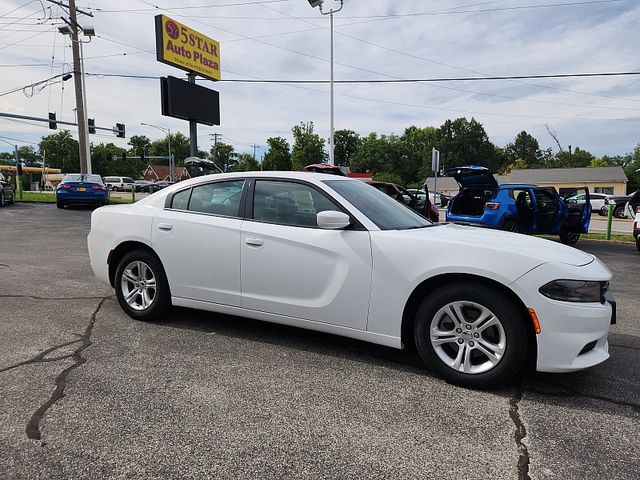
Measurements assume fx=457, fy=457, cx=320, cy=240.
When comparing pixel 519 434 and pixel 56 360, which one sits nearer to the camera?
pixel 519 434

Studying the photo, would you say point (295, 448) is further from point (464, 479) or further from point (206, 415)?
point (464, 479)

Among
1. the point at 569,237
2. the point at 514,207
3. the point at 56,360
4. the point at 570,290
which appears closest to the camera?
the point at 570,290

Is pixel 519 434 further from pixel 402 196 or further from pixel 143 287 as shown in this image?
pixel 402 196

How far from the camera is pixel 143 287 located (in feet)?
14.4

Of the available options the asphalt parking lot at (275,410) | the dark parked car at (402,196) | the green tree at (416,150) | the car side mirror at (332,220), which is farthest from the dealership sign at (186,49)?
the green tree at (416,150)

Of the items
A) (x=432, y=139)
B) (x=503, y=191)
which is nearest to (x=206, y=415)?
(x=503, y=191)

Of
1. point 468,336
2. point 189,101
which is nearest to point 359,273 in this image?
point 468,336

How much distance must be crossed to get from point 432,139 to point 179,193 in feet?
301

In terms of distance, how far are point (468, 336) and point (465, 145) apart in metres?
89.3

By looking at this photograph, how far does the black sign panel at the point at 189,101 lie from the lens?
62.1 feet

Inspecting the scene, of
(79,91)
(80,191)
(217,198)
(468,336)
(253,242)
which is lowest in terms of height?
(468,336)

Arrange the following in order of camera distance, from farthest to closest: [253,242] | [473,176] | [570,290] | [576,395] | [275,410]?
[473,176], [253,242], [576,395], [570,290], [275,410]

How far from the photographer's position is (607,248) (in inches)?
432

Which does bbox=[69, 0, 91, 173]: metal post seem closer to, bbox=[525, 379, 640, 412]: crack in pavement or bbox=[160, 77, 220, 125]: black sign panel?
bbox=[160, 77, 220, 125]: black sign panel
